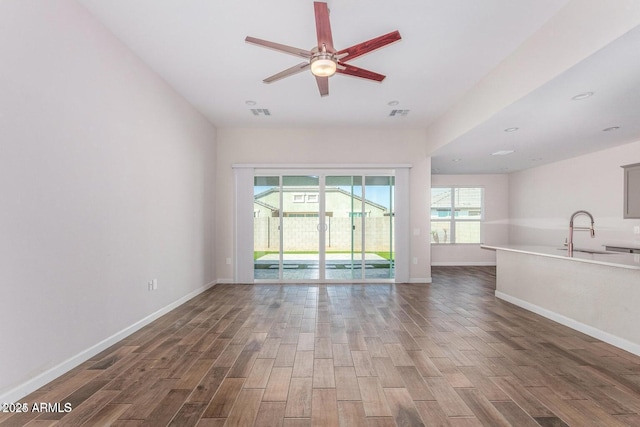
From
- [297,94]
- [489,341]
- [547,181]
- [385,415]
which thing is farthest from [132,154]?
[547,181]

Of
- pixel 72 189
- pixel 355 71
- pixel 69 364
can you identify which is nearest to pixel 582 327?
pixel 355 71

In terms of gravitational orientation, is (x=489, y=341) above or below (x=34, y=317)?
below

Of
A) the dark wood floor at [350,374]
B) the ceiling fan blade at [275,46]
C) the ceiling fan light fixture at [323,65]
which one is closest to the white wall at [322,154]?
the dark wood floor at [350,374]

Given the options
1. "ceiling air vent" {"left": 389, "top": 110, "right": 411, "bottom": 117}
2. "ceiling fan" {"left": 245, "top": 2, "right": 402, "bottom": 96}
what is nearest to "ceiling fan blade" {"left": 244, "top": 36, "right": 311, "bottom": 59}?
"ceiling fan" {"left": 245, "top": 2, "right": 402, "bottom": 96}

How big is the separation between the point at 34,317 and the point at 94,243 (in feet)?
2.38

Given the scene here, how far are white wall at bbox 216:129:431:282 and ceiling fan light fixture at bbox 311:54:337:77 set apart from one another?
3166 millimetres

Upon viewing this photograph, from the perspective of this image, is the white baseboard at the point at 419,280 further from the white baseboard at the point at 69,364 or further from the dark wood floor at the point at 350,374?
the white baseboard at the point at 69,364

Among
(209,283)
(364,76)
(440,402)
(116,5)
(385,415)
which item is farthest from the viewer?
(209,283)

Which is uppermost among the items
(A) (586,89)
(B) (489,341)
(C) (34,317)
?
(A) (586,89)

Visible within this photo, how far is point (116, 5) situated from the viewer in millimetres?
2432

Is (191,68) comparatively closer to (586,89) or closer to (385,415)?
(385,415)

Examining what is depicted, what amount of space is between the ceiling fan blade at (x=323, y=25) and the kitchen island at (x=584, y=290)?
329 cm

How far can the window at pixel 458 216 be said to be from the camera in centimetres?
804

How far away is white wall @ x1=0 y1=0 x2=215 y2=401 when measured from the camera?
6.25 ft
